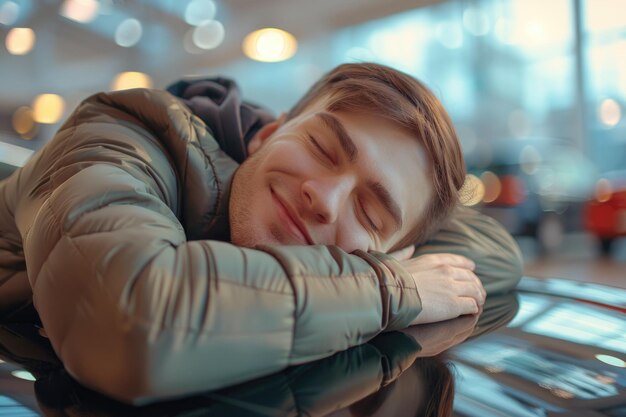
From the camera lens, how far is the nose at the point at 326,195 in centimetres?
80

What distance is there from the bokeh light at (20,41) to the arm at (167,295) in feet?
8.01

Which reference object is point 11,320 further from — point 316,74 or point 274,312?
point 316,74

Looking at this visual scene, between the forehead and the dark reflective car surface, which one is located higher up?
the forehead

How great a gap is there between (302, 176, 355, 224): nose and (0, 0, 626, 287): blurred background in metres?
2.23

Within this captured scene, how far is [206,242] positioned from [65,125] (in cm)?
45

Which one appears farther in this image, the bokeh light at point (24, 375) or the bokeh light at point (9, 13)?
the bokeh light at point (9, 13)

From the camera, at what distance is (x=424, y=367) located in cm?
62

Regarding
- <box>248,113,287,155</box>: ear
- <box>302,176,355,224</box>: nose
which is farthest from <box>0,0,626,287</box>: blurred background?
<box>302,176,355,224</box>: nose

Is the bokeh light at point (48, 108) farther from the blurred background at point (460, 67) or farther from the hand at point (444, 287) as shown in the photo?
the hand at point (444, 287)

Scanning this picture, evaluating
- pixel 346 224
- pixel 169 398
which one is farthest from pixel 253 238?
pixel 169 398

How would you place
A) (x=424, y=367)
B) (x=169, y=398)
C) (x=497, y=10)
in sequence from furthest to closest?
1. (x=497, y=10)
2. (x=424, y=367)
3. (x=169, y=398)

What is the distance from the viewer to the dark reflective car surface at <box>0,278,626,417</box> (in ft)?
1.58

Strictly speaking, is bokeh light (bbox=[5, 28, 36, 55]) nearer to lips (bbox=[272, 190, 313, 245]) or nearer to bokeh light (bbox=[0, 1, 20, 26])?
bokeh light (bbox=[0, 1, 20, 26])

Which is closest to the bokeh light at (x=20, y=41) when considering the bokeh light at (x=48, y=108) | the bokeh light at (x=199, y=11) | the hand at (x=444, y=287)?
the bokeh light at (x=48, y=108)
